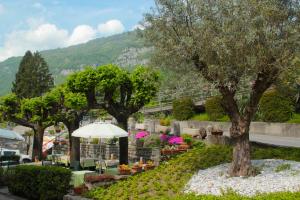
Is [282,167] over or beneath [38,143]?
beneath

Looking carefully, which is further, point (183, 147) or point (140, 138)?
point (140, 138)

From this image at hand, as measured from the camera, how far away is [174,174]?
52.9ft

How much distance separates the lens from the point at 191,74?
13.7m

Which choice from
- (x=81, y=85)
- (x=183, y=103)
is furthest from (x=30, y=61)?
(x=81, y=85)

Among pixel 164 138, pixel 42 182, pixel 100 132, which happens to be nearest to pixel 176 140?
pixel 164 138

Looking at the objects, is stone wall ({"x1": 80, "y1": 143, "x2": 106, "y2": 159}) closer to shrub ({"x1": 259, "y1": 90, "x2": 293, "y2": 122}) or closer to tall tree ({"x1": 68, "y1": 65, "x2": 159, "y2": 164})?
tall tree ({"x1": 68, "y1": 65, "x2": 159, "y2": 164})

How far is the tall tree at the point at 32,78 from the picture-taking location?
8069 centimetres

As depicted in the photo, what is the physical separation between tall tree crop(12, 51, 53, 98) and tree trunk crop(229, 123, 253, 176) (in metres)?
68.9

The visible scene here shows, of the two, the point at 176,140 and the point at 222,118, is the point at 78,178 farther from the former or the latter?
the point at 222,118

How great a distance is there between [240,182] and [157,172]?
4288 millimetres

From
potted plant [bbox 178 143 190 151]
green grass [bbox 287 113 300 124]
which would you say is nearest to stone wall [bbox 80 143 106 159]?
potted plant [bbox 178 143 190 151]

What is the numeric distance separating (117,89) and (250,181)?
34.3ft

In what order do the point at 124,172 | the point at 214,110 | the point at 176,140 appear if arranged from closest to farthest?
the point at 124,172 < the point at 176,140 < the point at 214,110

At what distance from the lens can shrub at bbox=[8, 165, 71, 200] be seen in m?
15.1
